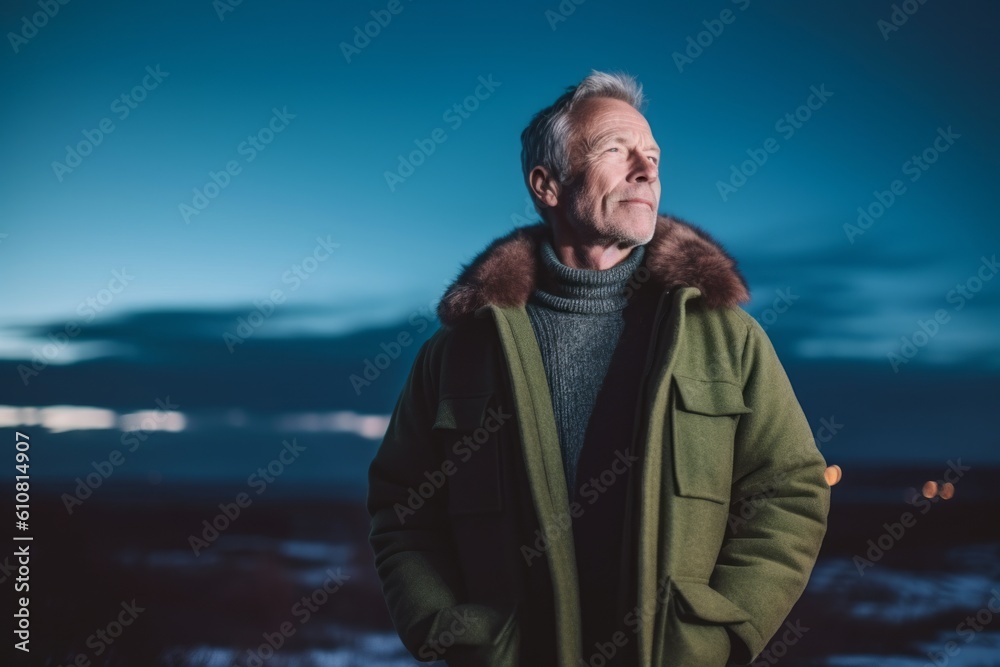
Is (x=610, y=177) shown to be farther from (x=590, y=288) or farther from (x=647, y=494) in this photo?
(x=647, y=494)

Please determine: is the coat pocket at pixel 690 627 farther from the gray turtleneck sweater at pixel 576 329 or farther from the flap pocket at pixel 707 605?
the gray turtleneck sweater at pixel 576 329

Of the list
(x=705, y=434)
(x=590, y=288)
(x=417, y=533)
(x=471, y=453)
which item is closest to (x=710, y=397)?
(x=705, y=434)

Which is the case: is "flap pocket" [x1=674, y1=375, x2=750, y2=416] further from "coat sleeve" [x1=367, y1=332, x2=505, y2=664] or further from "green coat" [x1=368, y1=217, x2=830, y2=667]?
"coat sleeve" [x1=367, y1=332, x2=505, y2=664]

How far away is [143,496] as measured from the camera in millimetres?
4590

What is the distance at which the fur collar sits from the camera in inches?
78.6

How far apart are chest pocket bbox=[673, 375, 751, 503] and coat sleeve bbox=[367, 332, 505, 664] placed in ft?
1.55

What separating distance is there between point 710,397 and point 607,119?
66 centimetres

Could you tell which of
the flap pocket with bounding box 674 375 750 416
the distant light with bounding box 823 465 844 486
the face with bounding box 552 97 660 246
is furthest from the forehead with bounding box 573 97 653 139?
the distant light with bounding box 823 465 844 486

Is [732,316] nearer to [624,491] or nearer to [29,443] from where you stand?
[624,491]

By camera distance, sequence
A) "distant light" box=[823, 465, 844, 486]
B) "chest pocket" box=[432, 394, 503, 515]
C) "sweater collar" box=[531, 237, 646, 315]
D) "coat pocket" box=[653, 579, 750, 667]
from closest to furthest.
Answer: "coat pocket" box=[653, 579, 750, 667] → "chest pocket" box=[432, 394, 503, 515] → "sweater collar" box=[531, 237, 646, 315] → "distant light" box=[823, 465, 844, 486]

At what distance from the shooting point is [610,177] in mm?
2064

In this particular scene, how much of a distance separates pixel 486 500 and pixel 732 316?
652 millimetres

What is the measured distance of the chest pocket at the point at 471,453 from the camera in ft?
6.44

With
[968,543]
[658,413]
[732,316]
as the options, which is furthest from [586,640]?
[968,543]
